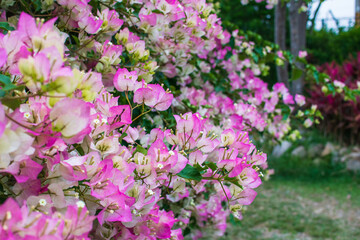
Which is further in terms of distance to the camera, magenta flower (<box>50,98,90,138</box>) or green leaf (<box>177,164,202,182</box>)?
green leaf (<box>177,164,202,182</box>)

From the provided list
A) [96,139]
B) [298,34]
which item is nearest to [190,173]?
[96,139]

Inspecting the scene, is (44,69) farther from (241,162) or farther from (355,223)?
(355,223)

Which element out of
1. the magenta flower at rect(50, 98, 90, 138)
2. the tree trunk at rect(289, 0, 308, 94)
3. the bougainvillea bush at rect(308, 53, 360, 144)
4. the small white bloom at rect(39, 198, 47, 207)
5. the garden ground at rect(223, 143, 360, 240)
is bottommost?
the garden ground at rect(223, 143, 360, 240)

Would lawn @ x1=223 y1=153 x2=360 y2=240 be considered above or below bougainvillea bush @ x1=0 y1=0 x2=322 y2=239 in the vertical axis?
below

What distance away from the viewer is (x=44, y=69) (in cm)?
47

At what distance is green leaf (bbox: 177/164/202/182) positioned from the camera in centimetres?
72

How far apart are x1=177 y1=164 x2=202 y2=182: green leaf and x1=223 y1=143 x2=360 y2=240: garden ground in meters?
2.11

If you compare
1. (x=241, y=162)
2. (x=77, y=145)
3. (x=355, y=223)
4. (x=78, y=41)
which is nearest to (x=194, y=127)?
(x=241, y=162)

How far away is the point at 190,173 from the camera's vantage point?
729mm

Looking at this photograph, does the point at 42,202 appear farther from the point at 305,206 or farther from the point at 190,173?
the point at 305,206

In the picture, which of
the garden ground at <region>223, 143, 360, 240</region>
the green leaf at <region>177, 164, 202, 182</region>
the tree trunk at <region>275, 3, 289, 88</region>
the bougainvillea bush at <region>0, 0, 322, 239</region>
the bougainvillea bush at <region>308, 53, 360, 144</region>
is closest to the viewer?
the bougainvillea bush at <region>0, 0, 322, 239</region>

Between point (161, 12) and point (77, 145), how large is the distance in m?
0.61

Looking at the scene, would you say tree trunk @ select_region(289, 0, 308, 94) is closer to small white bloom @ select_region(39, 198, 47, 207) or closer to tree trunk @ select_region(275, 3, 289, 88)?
tree trunk @ select_region(275, 3, 289, 88)

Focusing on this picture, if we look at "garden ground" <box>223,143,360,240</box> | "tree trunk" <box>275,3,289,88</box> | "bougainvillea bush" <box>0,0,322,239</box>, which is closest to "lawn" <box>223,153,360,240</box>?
"garden ground" <box>223,143,360,240</box>
